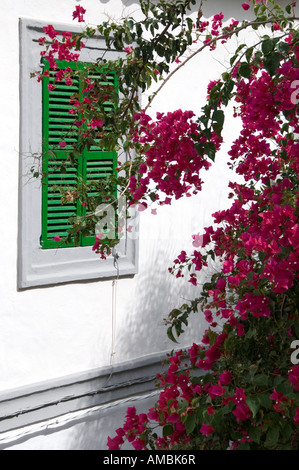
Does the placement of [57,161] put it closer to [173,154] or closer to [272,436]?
[173,154]

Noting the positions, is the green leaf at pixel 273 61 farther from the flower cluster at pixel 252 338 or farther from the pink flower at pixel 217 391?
the pink flower at pixel 217 391

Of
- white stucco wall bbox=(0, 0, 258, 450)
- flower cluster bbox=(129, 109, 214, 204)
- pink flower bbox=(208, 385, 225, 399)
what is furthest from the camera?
white stucco wall bbox=(0, 0, 258, 450)

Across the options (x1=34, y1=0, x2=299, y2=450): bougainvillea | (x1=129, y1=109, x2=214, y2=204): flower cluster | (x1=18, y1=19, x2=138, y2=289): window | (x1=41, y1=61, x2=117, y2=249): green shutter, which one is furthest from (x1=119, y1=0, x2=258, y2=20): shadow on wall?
(x1=129, y1=109, x2=214, y2=204): flower cluster

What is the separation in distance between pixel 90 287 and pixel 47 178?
0.85 metres

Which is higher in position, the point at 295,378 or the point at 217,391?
the point at 295,378

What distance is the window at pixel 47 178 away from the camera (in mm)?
4016

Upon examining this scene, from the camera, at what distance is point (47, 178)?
4.13 meters

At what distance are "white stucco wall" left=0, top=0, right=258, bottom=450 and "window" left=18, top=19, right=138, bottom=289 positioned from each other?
2.2 inches

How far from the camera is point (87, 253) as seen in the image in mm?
4449

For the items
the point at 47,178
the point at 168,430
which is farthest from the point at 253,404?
the point at 47,178

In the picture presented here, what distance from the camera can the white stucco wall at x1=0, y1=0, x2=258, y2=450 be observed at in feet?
13.1

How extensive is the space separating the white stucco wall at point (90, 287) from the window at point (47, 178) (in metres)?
0.06

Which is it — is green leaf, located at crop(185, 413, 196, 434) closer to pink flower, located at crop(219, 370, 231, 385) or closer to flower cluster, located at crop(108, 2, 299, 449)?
flower cluster, located at crop(108, 2, 299, 449)

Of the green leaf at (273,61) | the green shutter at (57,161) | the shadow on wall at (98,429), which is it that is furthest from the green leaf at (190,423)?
the shadow on wall at (98,429)
